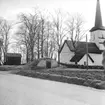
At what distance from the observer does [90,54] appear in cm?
6309

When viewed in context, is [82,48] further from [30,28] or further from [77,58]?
[30,28]

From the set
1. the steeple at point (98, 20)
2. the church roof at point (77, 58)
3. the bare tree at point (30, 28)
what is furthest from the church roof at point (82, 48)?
the bare tree at point (30, 28)

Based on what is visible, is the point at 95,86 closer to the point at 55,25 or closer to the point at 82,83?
the point at 82,83

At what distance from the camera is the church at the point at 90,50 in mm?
57938

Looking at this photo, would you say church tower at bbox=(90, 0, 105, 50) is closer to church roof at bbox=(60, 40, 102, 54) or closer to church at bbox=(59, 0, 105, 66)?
church at bbox=(59, 0, 105, 66)

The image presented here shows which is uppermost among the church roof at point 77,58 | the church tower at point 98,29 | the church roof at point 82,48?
the church tower at point 98,29

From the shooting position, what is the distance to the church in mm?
57938

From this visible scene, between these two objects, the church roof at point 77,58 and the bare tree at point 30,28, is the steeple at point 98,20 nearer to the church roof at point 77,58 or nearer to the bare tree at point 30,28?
the church roof at point 77,58

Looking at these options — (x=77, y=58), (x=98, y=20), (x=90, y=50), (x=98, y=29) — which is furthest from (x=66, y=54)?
A: (x=98, y=20)

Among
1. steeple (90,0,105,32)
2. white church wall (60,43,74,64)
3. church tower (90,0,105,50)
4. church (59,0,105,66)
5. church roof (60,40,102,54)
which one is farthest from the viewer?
church tower (90,0,105,50)

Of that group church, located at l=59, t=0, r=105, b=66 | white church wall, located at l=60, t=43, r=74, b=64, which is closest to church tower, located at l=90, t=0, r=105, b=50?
church, located at l=59, t=0, r=105, b=66

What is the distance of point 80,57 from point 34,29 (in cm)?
1636

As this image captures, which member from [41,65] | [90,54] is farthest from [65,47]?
[41,65]

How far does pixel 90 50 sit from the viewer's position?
6397cm
